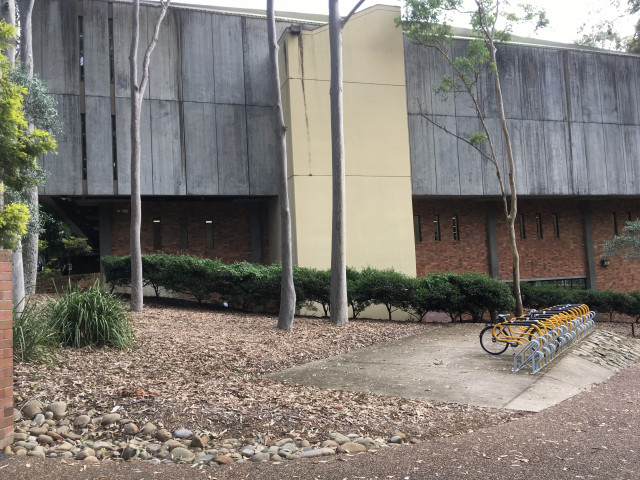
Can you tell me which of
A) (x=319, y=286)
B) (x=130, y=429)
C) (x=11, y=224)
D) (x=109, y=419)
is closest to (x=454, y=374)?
(x=130, y=429)

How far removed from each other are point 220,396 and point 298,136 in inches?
460

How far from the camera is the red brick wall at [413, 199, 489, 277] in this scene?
21.1 metres

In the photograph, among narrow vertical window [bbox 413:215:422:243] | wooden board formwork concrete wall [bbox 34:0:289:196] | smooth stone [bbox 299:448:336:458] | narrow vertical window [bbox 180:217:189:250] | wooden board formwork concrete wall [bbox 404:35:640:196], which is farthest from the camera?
narrow vertical window [bbox 413:215:422:243]

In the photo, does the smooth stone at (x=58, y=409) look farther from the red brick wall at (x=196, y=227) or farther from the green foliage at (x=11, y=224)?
the red brick wall at (x=196, y=227)

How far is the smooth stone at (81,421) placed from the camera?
17.5 ft

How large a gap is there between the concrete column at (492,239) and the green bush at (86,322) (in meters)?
16.5

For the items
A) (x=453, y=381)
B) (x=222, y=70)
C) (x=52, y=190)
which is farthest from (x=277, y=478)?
(x=222, y=70)

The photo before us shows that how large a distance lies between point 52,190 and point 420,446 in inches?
560

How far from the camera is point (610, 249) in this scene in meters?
20.2

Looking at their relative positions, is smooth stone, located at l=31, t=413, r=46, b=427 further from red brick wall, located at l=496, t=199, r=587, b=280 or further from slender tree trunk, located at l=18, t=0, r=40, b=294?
red brick wall, located at l=496, t=199, r=587, b=280

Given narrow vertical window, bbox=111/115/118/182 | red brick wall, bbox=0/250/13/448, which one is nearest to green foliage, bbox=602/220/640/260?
narrow vertical window, bbox=111/115/118/182

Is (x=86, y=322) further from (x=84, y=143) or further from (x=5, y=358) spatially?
(x=84, y=143)

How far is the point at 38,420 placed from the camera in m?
5.29

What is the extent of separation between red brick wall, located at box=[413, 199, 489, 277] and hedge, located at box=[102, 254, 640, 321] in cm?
585
